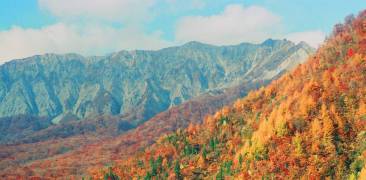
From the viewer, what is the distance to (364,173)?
643 feet

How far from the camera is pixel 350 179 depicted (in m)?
200

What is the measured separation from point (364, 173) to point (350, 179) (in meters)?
6.56
